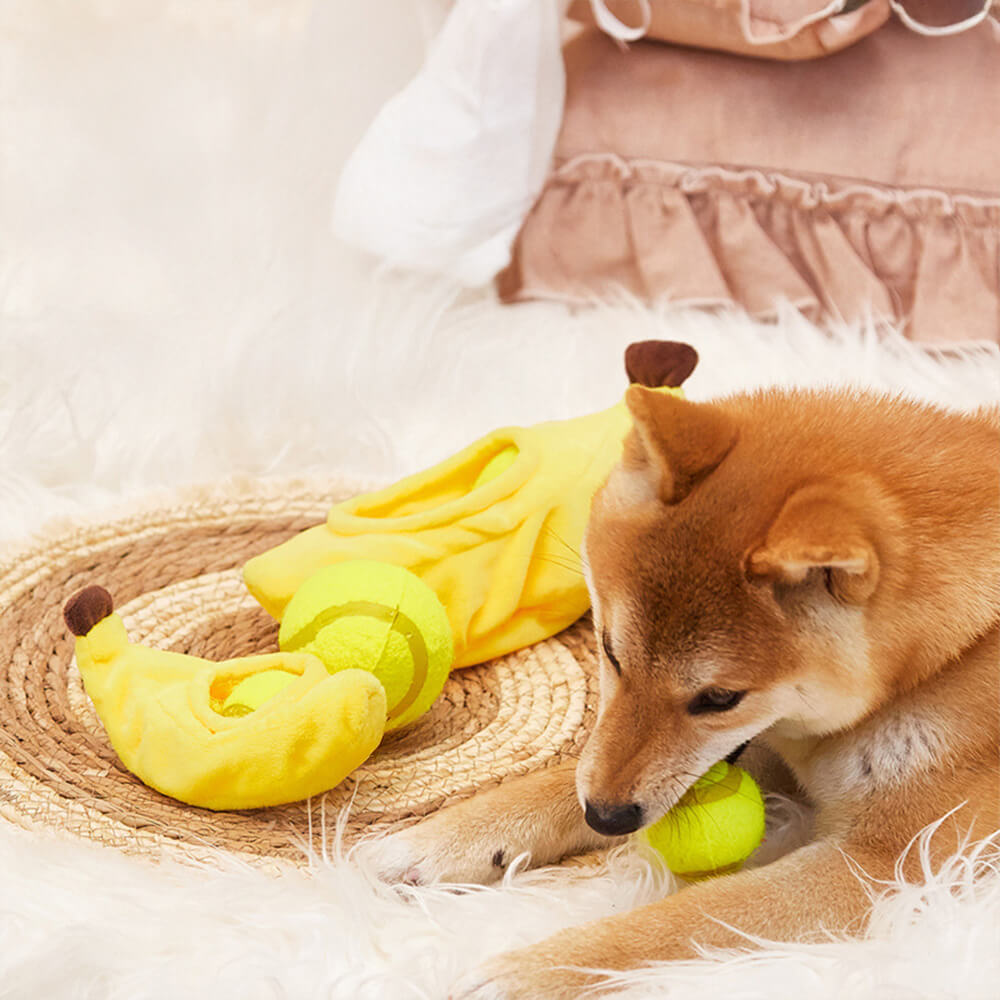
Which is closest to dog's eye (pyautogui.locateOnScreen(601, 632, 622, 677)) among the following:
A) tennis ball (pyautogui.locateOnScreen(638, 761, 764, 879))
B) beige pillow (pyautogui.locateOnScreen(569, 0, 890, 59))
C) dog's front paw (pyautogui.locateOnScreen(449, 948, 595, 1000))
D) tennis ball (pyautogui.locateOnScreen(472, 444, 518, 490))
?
tennis ball (pyautogui.locateOnScreen(638, 761, 764, 879))

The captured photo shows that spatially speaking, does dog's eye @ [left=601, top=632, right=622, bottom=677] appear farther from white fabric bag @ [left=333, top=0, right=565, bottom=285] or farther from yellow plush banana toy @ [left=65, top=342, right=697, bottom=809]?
white fabric bag @ [left=333, top=0, right=565, bottom=285]

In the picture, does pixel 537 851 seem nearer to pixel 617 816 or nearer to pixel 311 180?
pixel 617 816

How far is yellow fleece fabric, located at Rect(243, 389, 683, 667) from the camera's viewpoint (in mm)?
1328

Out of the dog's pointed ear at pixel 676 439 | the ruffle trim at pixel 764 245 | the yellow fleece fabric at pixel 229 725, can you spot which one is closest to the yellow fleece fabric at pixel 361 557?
the yellow fleece fabric at pixel 229 725

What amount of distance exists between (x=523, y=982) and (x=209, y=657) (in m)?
0.58

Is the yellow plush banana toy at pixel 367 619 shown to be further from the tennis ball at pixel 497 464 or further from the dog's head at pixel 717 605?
the dog's head at pixel 717 605

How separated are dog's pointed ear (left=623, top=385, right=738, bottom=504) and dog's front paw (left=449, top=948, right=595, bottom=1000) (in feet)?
1.18

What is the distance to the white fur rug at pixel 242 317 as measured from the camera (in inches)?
69.6

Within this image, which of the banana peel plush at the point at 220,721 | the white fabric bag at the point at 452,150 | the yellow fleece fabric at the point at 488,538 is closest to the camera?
the banana peel plush at the point at 220,721

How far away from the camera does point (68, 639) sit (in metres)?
1.36

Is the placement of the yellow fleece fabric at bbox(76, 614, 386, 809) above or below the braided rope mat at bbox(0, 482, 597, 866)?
above

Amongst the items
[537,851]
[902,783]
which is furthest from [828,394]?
[537,851]

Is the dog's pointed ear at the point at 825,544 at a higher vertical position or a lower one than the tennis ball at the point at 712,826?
higher

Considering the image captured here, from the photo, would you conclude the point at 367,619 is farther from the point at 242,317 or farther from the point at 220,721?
the point at 242,317
